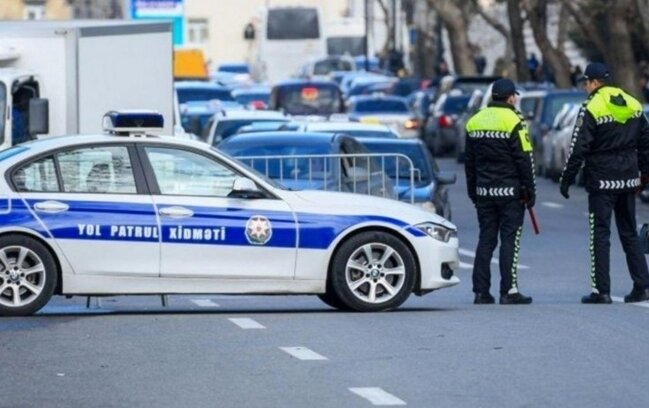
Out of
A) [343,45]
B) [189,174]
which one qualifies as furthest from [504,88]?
[343,45]

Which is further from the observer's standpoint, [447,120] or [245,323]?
[447,120]

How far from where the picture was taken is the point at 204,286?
15.3 m

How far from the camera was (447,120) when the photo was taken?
2010 inches

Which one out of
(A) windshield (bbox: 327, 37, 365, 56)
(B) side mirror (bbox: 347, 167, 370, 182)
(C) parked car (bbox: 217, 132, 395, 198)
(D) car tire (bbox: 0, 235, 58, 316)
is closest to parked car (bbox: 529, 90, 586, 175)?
(C) parked car (bbox: 217, 132, 395, 198)

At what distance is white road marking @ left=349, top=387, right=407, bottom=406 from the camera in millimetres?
10930

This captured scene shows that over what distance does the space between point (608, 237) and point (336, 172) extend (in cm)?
507

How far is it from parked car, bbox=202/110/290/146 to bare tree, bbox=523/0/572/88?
26855 millimetres

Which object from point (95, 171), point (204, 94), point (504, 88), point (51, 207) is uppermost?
point (504, 88)

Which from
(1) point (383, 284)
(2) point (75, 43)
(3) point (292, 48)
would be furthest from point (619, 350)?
(3) point (292, 48)

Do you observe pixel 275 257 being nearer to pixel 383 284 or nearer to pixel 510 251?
pixel 383 284

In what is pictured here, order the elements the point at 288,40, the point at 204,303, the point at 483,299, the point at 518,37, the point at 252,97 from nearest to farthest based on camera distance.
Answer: the point at 483,299 < the point at 204,303 < the point at 252,97 < the point at 518,37 < the point at 288,40

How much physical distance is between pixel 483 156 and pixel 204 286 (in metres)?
2.56

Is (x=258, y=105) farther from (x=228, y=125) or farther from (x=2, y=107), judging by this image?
(x=2, y=107)

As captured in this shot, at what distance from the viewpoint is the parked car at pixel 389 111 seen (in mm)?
49281
